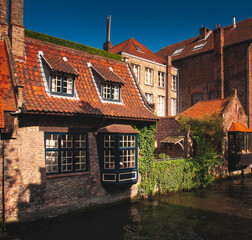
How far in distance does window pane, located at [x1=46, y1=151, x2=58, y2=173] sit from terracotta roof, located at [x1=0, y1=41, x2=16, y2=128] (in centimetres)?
286

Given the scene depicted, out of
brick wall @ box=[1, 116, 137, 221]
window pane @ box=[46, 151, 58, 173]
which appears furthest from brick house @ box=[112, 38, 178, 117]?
window pane @ box=[46, 151, 58, 173]

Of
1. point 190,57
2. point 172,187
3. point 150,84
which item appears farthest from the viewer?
point 190,57

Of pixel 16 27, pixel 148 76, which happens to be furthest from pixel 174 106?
pixel 16 27

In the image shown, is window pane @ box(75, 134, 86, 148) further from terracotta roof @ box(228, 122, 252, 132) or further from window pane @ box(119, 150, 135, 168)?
terracotta roof @ box(228, 122, 252, 132)

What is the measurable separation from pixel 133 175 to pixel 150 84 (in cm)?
1858

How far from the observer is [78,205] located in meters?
11.5

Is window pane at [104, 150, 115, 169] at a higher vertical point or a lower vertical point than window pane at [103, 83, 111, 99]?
lower

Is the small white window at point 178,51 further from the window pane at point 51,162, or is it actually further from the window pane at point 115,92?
the window pane at point 51,162

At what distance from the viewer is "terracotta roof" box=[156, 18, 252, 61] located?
29.2 meters

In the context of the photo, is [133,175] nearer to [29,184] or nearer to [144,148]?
[144,148]

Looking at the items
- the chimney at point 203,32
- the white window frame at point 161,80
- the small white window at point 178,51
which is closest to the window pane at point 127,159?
the white window frame at point 161,80

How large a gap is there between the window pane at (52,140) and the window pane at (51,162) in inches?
12.2

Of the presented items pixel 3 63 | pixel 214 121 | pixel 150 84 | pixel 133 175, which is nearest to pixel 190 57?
pixel 150 84

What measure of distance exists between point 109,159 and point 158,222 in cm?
368
